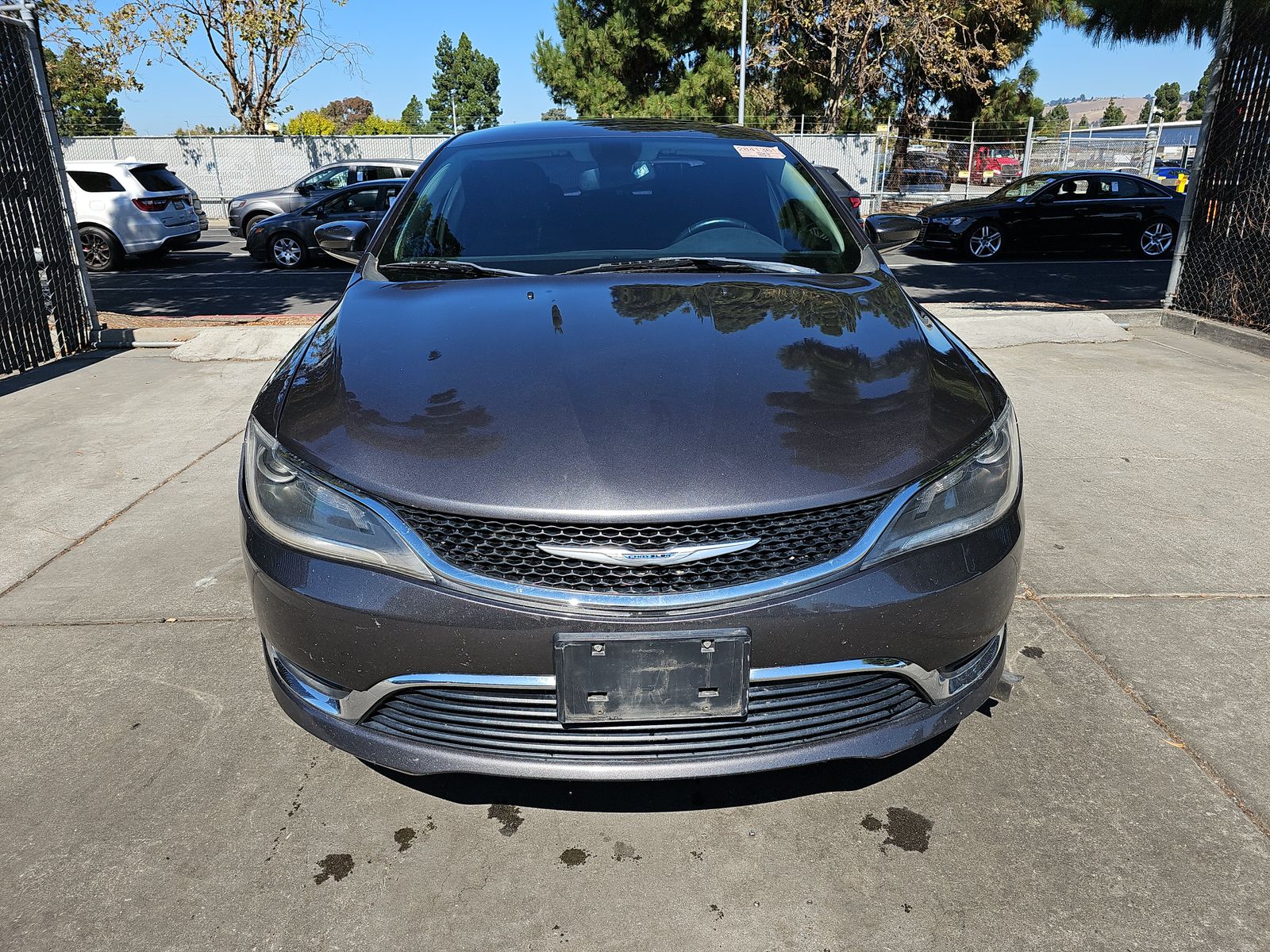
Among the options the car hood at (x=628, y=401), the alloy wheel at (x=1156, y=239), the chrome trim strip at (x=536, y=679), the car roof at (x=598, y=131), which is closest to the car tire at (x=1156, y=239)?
the alloy wheel at (x=1156, y=239)

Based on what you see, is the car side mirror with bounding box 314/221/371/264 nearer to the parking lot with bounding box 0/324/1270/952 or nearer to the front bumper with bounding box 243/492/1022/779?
the parking lot with bounding box 0/324/1270/952

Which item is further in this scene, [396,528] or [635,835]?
[635,835]

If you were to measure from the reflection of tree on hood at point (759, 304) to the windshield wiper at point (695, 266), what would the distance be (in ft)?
0.54

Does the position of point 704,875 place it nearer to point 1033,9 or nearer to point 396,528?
point 396,528

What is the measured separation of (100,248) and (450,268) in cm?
1365

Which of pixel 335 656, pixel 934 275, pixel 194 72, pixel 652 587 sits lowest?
pixel 934 275

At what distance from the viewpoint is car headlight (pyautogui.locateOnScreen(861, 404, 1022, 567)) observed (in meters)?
1.88

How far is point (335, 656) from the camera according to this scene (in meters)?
1.91

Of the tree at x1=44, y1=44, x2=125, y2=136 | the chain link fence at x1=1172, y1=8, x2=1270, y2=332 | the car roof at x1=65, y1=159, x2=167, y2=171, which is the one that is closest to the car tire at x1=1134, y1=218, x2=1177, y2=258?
the chain link fence at x1=1172, y1=8, x2=1270, y2=332

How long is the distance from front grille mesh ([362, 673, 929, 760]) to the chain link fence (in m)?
7.02

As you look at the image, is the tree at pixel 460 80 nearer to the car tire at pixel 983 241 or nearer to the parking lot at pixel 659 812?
the car tire at pixel 983 241

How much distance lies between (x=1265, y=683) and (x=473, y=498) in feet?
7.79

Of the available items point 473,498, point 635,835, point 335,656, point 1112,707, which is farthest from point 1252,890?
point 335,656

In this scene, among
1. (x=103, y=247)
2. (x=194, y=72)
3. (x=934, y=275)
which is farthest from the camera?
(x=194, y=72)
